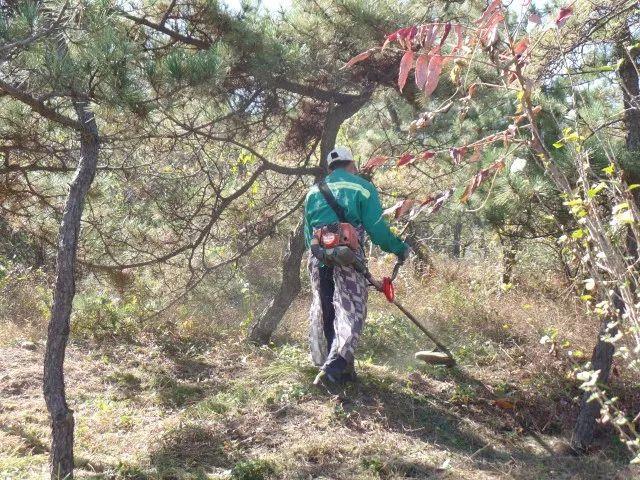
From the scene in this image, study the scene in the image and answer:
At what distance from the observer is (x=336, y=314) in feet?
17.5

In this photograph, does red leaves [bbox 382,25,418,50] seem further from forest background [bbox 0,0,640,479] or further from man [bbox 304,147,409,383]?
man [bbox 304,147,409,383]

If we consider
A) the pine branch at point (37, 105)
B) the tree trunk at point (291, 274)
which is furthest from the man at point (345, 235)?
the pine branch at point (37, 105)

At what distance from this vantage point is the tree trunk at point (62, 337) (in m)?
4.05

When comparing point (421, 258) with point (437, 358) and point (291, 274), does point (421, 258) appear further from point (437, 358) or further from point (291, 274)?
point (437, 358)

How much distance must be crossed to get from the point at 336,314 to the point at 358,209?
823 millimetres

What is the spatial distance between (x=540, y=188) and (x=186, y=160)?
339 cm

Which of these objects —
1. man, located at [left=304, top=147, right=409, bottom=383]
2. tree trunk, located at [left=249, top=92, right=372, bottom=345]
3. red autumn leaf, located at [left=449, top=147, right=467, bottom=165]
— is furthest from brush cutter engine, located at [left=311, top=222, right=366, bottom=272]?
red autumn leaf, located at [left=449, top=147, right=467, bottom=165]

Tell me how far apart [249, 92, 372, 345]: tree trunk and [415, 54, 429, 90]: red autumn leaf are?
5.03m

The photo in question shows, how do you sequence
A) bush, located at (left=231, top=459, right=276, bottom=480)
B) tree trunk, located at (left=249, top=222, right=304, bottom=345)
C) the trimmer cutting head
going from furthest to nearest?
tree trunk, located at (left=249, top=222, right=304, bottom=345) → the trimmer cutting head → bush, located at (left=231, top=459, right=276, bottom=480)

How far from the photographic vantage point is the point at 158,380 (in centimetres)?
628

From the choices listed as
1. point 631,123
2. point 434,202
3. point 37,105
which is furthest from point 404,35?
point 631,123

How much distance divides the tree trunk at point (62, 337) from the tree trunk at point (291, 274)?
3282 mm

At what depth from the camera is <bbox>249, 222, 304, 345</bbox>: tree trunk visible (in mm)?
7312

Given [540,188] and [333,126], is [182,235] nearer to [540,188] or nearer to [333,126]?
[333,126]
